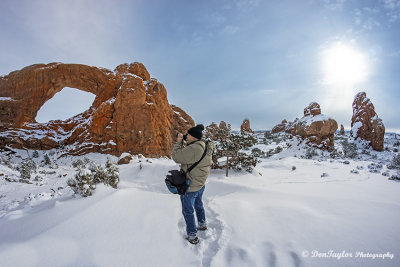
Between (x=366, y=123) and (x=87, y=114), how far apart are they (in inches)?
1810

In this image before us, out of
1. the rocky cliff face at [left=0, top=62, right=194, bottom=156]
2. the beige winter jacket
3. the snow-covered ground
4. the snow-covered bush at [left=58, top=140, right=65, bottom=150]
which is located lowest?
the snow-covered ground

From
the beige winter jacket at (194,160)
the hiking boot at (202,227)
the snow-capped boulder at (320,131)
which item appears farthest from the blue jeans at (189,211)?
the snow-capped boulder at (320,131)

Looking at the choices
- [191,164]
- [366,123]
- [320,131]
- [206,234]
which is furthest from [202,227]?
[366,123]

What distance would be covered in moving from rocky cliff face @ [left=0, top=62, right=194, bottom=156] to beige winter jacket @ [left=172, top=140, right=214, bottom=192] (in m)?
15.9

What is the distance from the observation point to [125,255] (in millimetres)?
1940

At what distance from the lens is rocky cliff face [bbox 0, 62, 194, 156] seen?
16525 millimetres

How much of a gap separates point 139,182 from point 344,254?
6.83m

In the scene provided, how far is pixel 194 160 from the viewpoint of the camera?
8.13 ft

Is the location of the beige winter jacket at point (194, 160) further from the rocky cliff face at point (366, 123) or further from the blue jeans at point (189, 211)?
the rocky cliff face at point (366, 123)

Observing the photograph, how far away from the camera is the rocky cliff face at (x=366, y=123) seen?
26.8m

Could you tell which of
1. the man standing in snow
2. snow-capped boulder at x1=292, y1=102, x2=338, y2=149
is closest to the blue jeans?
the man standing in snow

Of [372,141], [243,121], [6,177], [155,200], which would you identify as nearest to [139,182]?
[155,200]

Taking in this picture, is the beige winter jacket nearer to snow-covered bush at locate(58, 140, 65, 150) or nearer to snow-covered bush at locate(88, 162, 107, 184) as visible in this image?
snow-covered bush at locate(88, 162, 107, 184)

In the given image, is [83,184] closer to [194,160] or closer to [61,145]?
[194,160]
